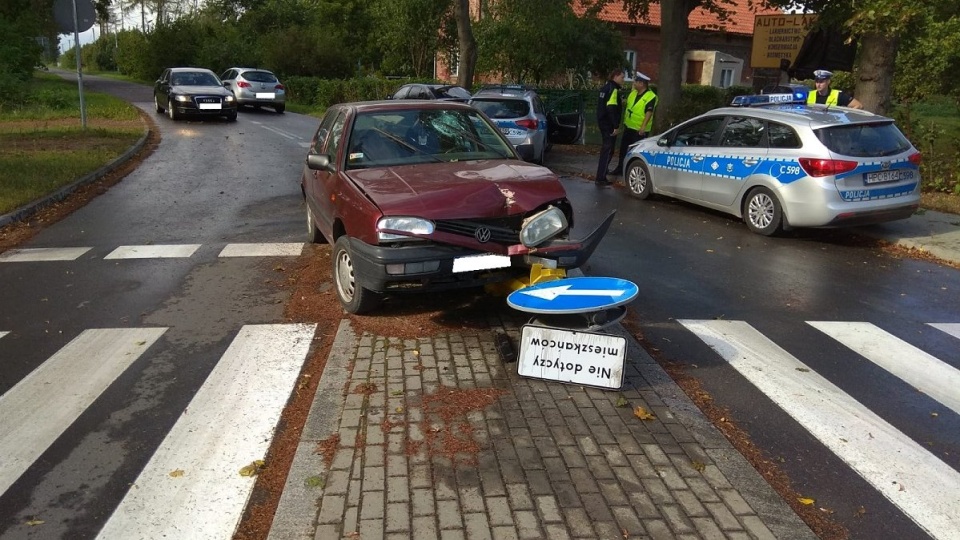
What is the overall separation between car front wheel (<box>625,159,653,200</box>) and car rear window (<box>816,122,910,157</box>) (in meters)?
3.54

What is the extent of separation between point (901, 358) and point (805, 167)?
13.0ft

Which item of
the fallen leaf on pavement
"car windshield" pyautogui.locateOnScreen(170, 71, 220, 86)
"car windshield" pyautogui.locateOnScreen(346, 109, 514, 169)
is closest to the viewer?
the fallen leaf on pavement

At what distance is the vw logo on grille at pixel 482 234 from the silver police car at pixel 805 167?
5355 millimetres

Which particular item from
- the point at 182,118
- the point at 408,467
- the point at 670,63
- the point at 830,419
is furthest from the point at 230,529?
the point at 182,118

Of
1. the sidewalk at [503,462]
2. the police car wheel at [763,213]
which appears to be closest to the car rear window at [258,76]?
the police car wheel at [763,213]

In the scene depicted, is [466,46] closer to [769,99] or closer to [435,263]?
[769,99]

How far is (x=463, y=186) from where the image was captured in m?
6.09

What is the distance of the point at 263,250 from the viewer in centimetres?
908

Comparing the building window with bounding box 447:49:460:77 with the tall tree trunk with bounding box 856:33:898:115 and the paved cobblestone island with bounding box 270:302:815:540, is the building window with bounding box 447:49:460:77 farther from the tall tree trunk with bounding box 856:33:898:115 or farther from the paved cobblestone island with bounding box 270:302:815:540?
the paved cobblestone island with bounding box 270:302:815:540

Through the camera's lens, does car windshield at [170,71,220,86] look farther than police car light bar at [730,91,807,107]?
Yes

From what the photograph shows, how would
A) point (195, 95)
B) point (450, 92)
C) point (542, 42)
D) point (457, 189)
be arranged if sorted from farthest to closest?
point (542, 42) < point (195, 95) < point (450, 92) < point (457, 189)

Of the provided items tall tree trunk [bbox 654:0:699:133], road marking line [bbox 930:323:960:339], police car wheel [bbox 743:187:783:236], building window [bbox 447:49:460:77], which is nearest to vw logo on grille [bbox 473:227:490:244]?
road marking line [bbox 930:323:960:339]

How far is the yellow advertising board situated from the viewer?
862 inches

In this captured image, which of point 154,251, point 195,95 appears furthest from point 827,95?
point 195,95
